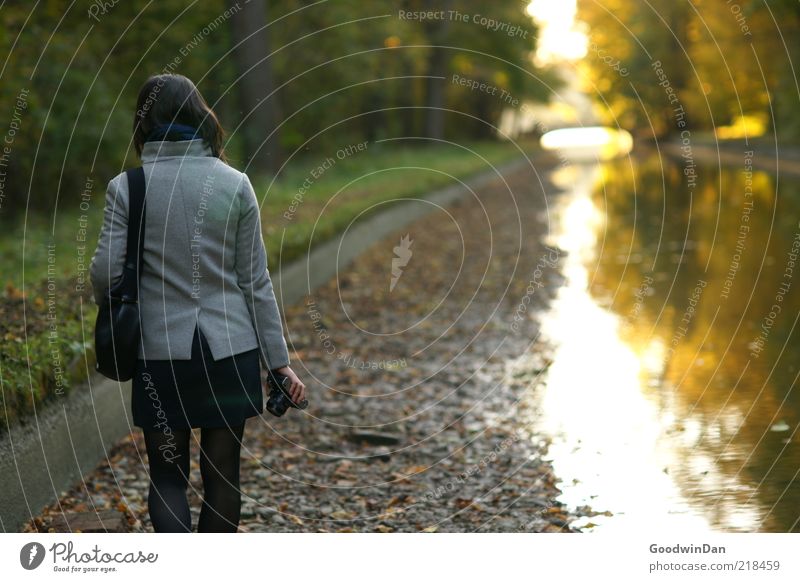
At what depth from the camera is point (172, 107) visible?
4188mm

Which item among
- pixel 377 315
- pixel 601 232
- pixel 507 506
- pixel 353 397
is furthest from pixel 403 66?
pixel 507 506

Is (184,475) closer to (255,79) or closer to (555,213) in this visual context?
(255,79)

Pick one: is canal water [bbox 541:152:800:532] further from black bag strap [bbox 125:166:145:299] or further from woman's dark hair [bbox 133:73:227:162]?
woman's dark hair [bbox 133:73:227:162]

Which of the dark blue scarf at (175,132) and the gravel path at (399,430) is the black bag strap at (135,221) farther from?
the gravel path at (399,430)

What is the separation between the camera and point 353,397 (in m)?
8.88

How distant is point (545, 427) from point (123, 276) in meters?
4.07

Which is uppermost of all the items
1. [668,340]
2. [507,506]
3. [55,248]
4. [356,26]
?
[356,26]

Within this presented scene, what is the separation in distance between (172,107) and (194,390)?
3.39 feet

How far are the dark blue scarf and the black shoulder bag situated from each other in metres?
0.15

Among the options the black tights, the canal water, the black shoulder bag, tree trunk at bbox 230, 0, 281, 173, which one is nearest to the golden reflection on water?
the canal water

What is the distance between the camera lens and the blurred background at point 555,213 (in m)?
6.64

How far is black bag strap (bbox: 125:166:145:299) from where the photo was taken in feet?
13.7

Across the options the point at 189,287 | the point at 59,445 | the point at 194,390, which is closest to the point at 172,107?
the point at 189,287

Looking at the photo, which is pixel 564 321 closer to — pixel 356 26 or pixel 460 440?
pixel 460 440
